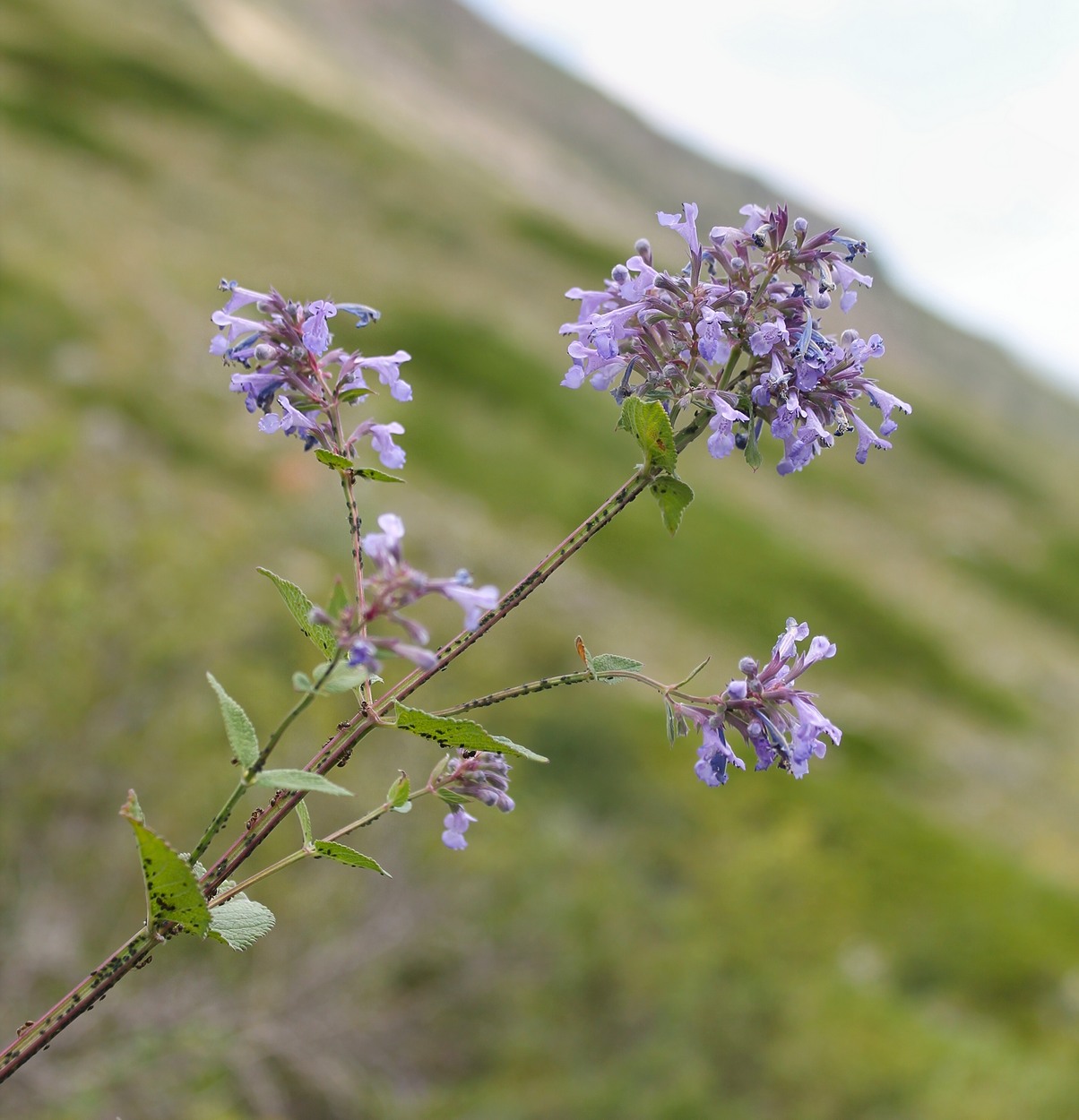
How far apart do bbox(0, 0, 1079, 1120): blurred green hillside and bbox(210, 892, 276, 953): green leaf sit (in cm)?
226

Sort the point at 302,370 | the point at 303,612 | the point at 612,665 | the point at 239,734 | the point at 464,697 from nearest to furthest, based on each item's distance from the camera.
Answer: the point at 239,734
the point at 303,612
the point at 612,665
the point at 302,370
the point at 464,697

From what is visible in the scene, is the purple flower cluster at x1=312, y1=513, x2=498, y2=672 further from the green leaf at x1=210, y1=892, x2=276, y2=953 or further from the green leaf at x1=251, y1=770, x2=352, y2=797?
the green leaf at x1=210, y1=892, x2=276, y2=953

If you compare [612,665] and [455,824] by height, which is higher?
[612,665]

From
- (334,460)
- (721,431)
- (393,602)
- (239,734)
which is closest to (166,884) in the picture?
(239,734)

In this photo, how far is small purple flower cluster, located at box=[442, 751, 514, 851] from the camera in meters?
1.59

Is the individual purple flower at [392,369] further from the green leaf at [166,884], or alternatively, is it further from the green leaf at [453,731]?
the green leaf at [166,884]

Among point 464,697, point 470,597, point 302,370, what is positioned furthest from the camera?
point 464,697

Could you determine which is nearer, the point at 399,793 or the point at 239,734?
the point at 239,734

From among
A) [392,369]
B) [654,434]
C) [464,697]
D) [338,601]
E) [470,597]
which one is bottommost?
[464,697]

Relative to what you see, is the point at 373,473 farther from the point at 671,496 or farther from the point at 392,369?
the point at 671,496

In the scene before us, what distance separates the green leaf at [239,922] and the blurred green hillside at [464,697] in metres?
2.26

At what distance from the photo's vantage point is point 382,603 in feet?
4.09

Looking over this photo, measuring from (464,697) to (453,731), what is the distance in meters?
11.3

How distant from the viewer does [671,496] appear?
1.60 metres
